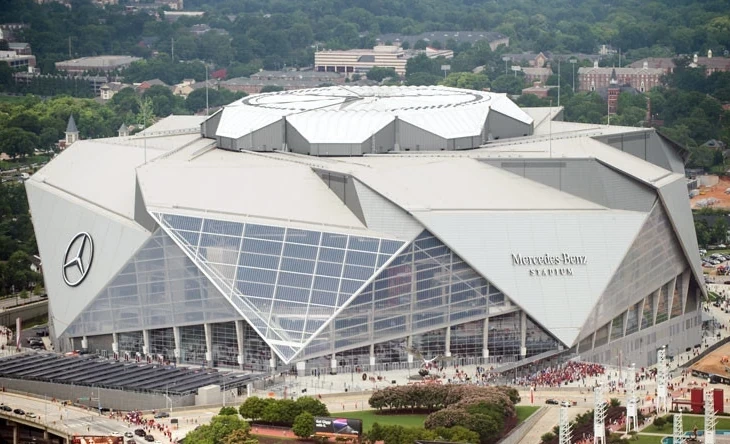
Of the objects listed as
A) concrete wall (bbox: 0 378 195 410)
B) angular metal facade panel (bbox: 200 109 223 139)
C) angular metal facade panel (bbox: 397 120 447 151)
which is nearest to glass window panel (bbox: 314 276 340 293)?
concrete wall (bbox: 0 378 195 410)

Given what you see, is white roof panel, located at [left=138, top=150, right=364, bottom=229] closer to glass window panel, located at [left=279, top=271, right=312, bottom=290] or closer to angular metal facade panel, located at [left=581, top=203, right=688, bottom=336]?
glass window panel, located at [left=279, top=271, right=312, bottom=290]

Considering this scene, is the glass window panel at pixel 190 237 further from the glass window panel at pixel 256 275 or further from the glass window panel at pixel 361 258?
the glass window panel at pixel 361 258

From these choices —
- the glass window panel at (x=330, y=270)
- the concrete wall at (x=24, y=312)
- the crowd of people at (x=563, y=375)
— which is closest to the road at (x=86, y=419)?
the glass window panel at (x=330, y=270)

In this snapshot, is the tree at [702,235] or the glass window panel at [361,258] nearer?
the glass window panel at [361,258]

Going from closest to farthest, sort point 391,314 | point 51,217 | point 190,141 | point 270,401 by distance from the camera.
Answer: point 270,401 < point 391,314 < point 51,217 < point 190,141

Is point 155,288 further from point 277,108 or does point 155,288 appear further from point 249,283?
point 277,108

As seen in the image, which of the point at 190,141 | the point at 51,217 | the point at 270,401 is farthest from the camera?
the point at 190,141

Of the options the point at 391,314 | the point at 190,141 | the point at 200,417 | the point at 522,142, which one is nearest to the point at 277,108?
the point at 190,141

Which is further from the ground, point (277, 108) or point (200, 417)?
point (277, 108)
